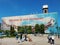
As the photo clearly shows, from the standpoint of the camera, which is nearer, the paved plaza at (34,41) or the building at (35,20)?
the paved plaza at (34,41)

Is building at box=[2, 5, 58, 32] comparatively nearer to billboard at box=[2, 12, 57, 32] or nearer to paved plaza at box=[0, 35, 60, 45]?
billboard at box=[2, 12, 57, 32]

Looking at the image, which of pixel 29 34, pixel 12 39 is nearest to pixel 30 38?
pixel 29 34

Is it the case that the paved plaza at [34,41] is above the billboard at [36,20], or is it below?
below

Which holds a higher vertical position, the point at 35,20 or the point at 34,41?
the point at 35,20

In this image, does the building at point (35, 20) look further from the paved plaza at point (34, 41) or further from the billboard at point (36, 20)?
the paved plaza at point (34, 41)

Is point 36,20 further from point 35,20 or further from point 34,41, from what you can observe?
point 34,41

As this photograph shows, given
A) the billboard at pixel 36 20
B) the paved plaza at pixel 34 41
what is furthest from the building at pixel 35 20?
the paved plaza at pixel 34 41

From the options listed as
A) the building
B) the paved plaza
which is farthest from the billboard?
the paved plaza

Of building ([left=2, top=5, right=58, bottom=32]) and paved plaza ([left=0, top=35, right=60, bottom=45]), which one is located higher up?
building ([left=2, top=5, right=58, bottom=32])

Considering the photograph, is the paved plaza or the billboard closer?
the paved plaza

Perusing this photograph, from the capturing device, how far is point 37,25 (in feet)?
43.3

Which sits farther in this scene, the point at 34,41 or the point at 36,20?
the point at 36,20

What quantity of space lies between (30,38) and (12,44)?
1.44m

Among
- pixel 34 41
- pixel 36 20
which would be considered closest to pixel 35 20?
pixel 36 20
